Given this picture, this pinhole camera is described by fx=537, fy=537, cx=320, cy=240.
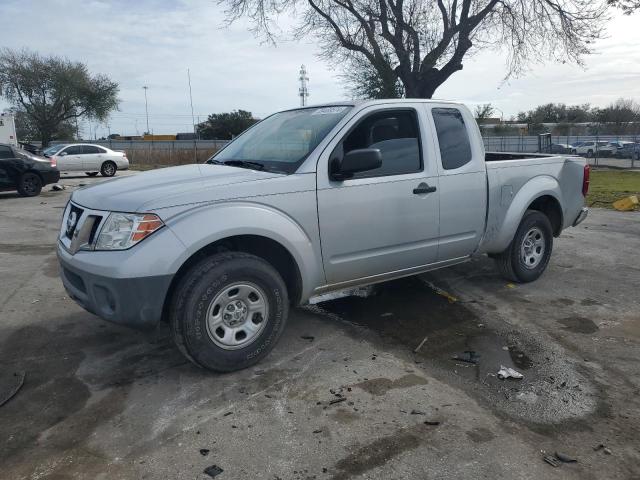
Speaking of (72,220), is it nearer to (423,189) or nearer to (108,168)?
(423,189)

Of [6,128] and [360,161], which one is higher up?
[6,128]

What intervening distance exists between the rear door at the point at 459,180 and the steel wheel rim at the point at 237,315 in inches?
73.4

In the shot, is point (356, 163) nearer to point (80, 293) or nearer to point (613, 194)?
point (80, 293)

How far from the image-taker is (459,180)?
4.86 meters

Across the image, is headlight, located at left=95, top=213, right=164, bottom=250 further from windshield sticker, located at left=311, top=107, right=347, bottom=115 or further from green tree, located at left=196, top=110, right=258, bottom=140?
green tree, located at left=196, top=110, right=258, bottom=140

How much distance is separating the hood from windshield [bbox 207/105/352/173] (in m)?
0.24

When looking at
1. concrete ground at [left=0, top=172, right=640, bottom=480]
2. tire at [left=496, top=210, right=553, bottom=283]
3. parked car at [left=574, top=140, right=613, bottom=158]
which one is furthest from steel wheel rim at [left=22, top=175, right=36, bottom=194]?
parked car at [left=574, top=140, right=613, bottom=158]

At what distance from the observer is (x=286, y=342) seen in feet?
14.3

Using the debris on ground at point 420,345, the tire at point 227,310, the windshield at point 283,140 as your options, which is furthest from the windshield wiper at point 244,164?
the debris on ground at point 420,345

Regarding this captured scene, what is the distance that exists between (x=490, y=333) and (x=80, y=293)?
10.6ft

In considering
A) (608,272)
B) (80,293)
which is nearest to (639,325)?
(608,272)

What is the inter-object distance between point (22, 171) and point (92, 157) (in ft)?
27.4

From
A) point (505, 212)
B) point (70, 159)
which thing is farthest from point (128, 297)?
point (70, 159)

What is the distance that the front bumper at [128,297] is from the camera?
3.33 metres
